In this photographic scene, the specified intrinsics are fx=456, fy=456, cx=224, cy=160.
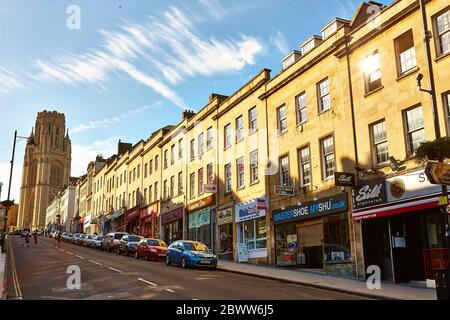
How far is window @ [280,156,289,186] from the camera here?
25797mm

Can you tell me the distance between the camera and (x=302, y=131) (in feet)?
80.5

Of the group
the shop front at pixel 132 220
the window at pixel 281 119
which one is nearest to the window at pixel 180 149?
the shop front at pixel 132 220

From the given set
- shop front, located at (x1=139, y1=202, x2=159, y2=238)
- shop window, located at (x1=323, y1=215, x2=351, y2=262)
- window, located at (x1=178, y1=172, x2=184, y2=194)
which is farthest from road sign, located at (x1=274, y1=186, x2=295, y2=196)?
shop front, located at (x1=139, y1=202, x2=159, y2=238)

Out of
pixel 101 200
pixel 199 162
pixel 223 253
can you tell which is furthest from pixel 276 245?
pixel 101 200

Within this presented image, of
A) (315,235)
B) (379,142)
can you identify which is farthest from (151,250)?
(379,142)

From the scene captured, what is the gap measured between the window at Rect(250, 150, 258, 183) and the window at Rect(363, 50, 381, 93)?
31.7 feet

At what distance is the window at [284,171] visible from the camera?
1016 inches

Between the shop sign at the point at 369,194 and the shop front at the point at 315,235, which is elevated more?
the shop sign at the point at 369,194

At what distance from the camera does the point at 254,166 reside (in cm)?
2892

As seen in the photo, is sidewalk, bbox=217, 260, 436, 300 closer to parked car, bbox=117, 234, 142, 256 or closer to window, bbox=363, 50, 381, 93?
window, bbox=363, 50, 381, 93

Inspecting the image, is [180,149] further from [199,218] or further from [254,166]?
[254,166]

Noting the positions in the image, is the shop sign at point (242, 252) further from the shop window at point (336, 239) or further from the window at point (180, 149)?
the window at point (180, 149)

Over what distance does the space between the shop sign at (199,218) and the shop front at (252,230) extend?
467 cm

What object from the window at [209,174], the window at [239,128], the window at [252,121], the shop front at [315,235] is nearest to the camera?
the shop front at [315,235]
